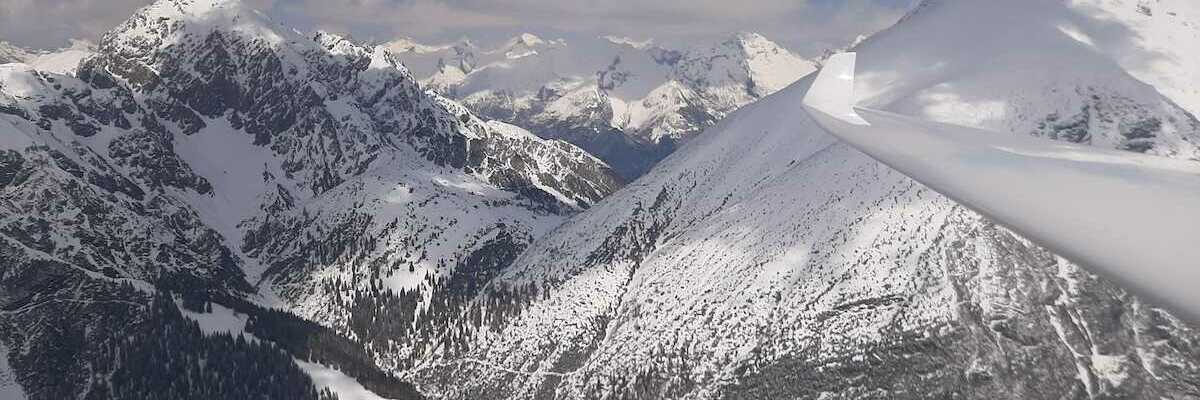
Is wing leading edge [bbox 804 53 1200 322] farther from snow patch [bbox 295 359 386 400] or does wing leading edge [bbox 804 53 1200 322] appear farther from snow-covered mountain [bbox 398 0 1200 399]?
snow patch [bbox 295 359 386 400]

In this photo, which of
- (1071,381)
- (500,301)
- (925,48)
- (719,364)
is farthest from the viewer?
(500,301)

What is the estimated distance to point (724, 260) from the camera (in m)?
104

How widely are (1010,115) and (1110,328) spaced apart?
3132 centimetres

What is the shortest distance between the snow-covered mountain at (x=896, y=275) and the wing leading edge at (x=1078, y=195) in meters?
63.1

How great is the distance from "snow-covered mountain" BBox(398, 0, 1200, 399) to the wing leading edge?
63.1 m

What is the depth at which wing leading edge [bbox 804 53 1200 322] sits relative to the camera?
7547 mm

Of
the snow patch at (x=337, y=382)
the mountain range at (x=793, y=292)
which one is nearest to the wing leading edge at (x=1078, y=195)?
the mountain range at (x=793, y=292)

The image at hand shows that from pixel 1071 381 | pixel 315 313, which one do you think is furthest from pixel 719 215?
pixel 315 313

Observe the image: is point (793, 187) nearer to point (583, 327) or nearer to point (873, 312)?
point (873, 312)

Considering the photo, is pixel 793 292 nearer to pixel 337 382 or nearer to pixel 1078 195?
pixel 1078 195

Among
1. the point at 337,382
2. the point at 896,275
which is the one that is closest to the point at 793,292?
the point at 896,275

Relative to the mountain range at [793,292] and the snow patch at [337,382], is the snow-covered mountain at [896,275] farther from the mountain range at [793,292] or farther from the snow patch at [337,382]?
the snow patch at [337,382]

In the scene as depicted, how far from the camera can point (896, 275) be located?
268 ft

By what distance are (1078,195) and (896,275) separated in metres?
77.2
